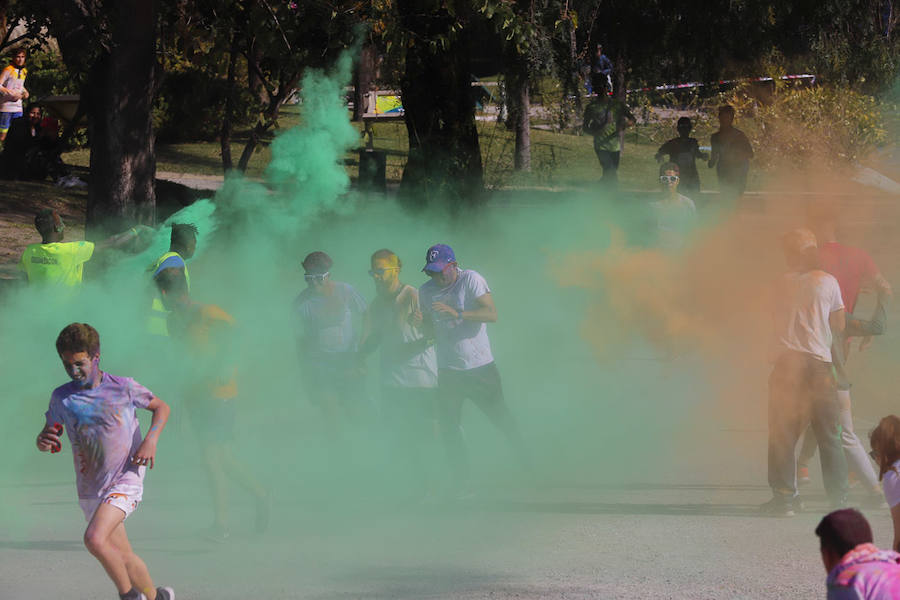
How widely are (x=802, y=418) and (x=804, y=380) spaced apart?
0.73ft

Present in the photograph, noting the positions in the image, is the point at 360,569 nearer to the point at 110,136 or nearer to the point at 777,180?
the point at 110,136

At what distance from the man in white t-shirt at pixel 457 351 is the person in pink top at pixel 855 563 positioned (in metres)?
4.14

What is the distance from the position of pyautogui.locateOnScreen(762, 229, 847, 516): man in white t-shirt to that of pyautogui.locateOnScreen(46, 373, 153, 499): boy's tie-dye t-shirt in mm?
3674

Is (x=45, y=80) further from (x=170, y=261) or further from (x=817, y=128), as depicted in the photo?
(x=170, y=261)

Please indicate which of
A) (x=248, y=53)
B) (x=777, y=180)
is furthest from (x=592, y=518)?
(x=777, y=180)

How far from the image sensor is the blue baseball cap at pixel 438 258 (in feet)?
24.6

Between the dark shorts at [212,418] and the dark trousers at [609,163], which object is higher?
the dark trousers at [609,163]

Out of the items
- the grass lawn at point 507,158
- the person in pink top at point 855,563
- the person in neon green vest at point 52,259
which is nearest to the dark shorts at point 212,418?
the person in neon green vest at point 52,259

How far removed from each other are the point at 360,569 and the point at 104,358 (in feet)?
11.8

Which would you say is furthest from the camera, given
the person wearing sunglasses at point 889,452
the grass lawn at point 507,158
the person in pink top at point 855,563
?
the grass lawn at point 507,158

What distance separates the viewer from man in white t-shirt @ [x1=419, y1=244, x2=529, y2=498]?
752cm

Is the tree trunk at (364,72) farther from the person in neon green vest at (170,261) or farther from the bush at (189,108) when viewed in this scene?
the bush at (189,108)

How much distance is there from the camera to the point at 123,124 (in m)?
12.1

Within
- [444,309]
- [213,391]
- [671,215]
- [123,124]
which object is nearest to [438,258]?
[444,309]
